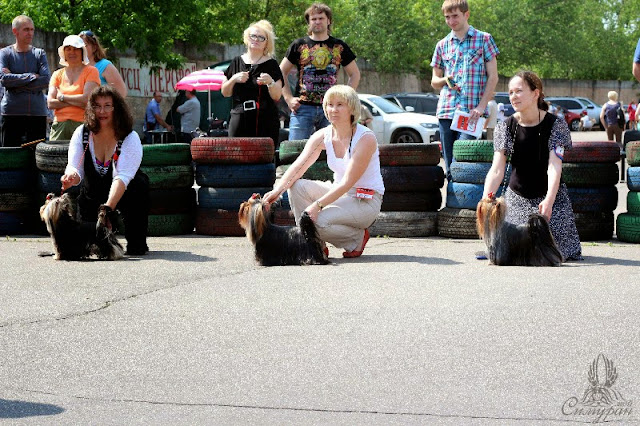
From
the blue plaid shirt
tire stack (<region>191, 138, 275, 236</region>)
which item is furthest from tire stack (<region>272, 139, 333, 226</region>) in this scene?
the blue plaid shirt

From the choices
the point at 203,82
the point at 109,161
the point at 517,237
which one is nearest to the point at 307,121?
Answer: the point at 109,161

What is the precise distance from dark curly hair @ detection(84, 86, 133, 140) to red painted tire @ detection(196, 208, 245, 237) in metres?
1.68

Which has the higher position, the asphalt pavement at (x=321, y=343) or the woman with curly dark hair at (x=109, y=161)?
the woman with curly dark hair at (x=109, y=161)

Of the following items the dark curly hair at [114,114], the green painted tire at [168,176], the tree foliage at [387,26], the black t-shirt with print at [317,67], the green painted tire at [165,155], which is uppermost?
the tree foliage at [387,26]

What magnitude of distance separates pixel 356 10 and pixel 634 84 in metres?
30.7

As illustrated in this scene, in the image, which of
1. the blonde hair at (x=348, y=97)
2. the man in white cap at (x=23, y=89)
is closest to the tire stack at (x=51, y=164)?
the man in white cap at (x=23, y=89)

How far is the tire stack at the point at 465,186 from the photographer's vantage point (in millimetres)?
10250

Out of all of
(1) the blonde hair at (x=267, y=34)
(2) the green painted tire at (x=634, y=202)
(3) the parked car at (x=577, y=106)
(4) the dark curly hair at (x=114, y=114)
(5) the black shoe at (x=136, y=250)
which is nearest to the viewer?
(4) the dark curly hair at (x=114, y=114)

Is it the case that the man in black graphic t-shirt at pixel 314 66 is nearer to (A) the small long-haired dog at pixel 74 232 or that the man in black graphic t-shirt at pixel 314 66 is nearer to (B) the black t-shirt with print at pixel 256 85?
(B) the black t-shirt with print at pixel 256 85

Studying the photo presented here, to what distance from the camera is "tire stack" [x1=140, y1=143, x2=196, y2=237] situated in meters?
10.7

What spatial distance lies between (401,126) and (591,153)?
19740 mm

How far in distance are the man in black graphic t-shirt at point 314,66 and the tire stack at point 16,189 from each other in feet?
8.31

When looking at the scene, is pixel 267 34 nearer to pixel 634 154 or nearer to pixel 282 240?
pixel 282 240

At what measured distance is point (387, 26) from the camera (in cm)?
5238
